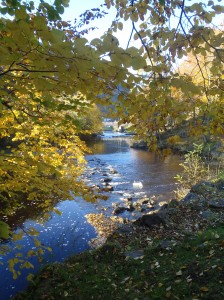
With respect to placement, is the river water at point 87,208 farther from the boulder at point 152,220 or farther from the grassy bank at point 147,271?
the boulder at point 152,220

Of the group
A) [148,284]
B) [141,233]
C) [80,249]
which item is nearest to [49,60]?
[148,284]

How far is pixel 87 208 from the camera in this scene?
478 inches

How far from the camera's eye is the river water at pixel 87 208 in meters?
7.38

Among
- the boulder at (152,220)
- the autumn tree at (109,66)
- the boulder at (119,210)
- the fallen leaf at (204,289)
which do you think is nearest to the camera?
the autumn tree at (109,66)

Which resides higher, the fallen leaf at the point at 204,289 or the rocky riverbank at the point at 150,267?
the fallen leaf at the point at 204,289

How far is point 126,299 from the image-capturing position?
161 inches

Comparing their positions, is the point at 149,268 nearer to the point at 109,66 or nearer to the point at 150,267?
the point at 150,267

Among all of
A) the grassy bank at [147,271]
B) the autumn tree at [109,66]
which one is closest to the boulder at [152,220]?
the grassy bank at [147,271]

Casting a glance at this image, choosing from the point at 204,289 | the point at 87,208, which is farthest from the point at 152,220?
the point at 87,208

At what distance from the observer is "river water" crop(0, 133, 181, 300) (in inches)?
290

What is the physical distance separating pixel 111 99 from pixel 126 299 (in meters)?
3.07

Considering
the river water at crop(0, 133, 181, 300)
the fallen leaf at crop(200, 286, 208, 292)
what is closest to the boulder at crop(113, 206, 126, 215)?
the river water at crop(0, 133, 181, 300)

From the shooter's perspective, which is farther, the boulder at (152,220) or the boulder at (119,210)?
the boulder at (119,210)

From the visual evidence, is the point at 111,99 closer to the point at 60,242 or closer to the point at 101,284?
the point at 101,284
